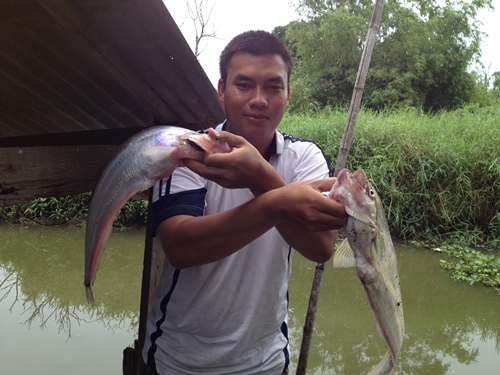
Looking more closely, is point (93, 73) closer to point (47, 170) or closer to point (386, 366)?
point (47, 170)

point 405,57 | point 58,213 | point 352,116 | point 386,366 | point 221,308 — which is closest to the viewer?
point 386,366

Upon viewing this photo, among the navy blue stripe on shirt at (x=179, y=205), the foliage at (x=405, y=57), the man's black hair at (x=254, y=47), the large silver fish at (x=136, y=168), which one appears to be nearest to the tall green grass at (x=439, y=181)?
the man's black hair at (x=254, y=47)

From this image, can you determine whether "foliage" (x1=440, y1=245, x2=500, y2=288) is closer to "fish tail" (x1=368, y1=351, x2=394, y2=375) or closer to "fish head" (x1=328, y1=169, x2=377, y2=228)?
"fish tail" (x1=368, y1=351, x2=394, y2=375)

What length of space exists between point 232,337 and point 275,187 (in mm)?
718

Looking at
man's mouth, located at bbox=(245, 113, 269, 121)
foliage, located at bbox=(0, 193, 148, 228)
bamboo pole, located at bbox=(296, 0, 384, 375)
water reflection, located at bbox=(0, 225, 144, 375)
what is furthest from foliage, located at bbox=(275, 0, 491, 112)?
man's mouth, located at bbox=(245, 113, 269, 121)

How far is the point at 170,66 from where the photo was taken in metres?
1.92

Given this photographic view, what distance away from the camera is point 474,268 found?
6637 millimetres

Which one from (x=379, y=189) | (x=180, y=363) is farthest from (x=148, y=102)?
(x=379, y=189)

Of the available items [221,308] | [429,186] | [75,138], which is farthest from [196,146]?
[429,186]

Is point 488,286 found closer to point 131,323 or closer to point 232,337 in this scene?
point 131,323

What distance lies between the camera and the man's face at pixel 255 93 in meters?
1.79

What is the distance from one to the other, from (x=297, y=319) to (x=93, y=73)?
4.37 meters

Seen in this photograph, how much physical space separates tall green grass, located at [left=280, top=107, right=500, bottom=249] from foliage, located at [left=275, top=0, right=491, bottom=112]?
9.45 m

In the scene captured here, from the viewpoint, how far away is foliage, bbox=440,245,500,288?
6.34m
